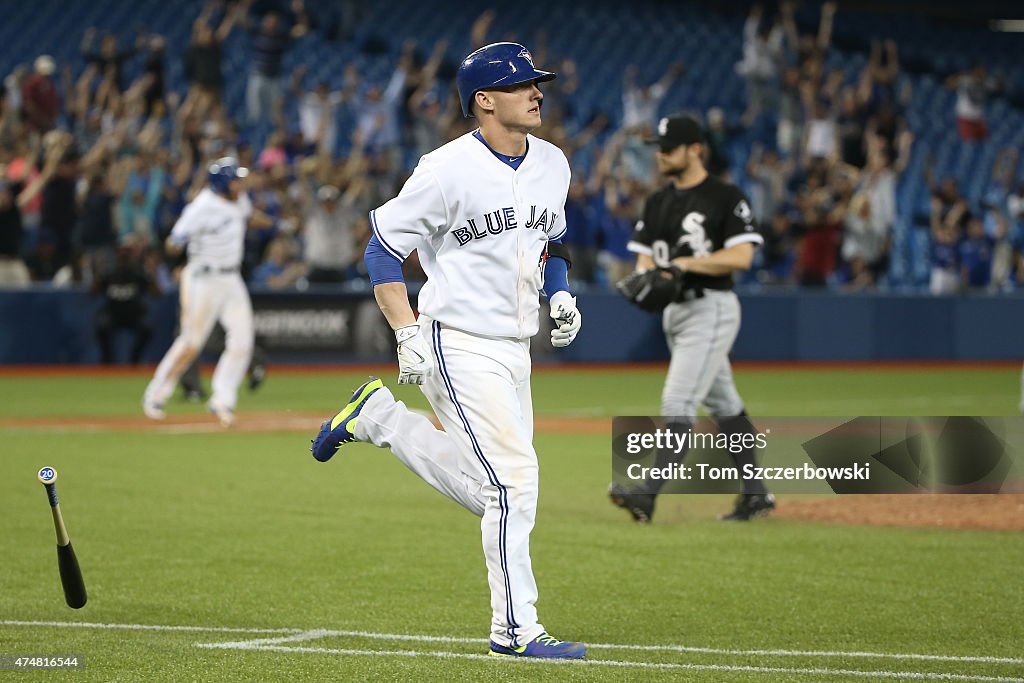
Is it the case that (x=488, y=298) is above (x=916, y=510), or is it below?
above

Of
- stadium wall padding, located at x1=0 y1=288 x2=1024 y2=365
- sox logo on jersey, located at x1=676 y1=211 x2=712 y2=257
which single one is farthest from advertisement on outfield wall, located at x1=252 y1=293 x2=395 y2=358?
sox logo on jersey, located at x1=676 y1=211 x2=712 y2=257

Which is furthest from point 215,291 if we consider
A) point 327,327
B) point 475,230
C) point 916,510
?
point 475,230

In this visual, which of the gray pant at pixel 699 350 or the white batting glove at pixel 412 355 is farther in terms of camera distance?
the gray pant at pixel 699 350

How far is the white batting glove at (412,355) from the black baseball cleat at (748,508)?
4386 millimetres

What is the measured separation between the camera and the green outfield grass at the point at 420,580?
18.7 ft

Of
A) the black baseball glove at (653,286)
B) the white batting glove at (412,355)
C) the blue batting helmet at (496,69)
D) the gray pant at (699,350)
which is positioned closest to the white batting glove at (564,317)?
the white batting glove at (412,355)

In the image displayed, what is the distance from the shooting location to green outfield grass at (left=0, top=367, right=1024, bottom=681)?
18.7 ft

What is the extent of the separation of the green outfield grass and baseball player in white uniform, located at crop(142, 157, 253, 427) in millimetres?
1782

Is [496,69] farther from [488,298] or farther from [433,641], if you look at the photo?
[433,641]

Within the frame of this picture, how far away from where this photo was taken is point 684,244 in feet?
30.9

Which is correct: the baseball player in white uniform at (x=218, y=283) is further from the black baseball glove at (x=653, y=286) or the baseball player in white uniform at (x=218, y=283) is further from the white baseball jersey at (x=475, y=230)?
the white baseball jersey at (x=475, y=230)

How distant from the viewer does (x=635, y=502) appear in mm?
9398

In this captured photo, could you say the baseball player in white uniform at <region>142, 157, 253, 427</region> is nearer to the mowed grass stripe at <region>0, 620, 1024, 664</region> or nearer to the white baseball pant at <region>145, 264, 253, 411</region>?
the white baseball pant at <region>145, 264, 253, 411</region>

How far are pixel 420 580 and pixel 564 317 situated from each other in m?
2.02
